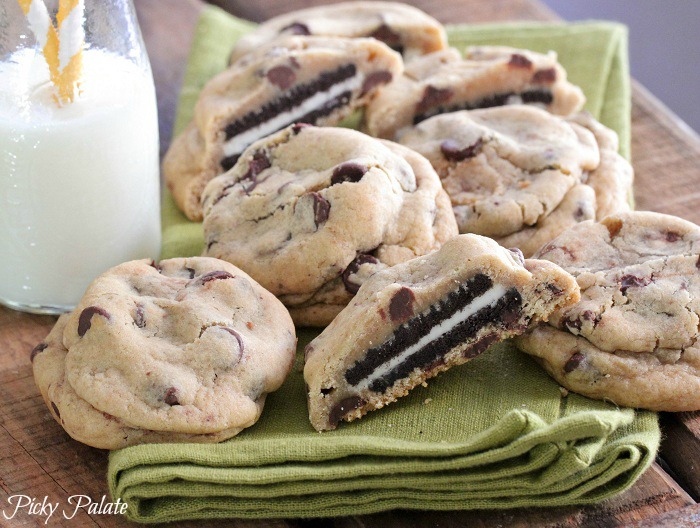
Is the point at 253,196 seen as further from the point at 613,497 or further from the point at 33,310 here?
the point at 613,497

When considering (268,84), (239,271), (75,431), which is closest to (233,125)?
(268,84)

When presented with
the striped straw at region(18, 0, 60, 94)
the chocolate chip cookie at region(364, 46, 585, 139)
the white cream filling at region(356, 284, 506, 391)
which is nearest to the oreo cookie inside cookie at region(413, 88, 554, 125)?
the chocolate chip cookie at region(364, 46, 585, 139)

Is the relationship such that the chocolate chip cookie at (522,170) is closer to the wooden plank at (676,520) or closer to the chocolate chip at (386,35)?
the chocolate chip at (386,35)

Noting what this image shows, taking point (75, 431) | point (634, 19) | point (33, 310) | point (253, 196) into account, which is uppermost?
point (253, 196)

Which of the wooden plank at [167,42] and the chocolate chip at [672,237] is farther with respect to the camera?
the wooden plank at [167,42]

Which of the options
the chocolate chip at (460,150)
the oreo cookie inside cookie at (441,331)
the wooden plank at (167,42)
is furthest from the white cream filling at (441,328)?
the wooden plank at (167,42)

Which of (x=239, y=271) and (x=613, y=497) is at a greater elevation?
(x=239, y=271)

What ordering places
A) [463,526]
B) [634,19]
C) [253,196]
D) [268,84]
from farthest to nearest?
1. [634,19]
2. [268,84]
3. [253,196]
4. [463,526]

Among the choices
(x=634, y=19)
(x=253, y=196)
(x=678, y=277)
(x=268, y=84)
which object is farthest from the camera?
(x=634, y=19)
